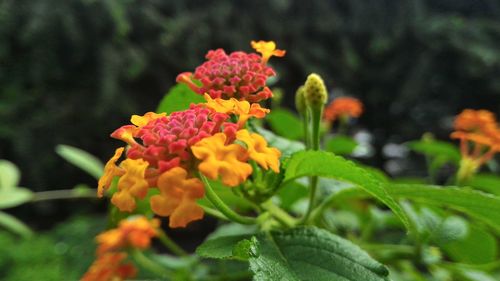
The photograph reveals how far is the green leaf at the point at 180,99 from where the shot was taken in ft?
1.27

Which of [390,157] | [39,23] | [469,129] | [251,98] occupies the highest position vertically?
[390,157]

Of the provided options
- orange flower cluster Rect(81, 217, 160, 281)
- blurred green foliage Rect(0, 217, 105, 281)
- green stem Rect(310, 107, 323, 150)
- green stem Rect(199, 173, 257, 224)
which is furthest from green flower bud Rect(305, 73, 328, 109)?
blurred green foliage Rect(0, 217, 105, 281)

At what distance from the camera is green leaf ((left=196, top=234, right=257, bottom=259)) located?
10.5 inches

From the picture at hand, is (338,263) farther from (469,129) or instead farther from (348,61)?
(348,61)

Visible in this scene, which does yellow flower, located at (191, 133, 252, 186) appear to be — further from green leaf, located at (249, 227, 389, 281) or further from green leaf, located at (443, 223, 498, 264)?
green leaf, located at (443, 223, 498, 264)

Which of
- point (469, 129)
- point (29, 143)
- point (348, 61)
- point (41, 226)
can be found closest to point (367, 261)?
point (469, 129)

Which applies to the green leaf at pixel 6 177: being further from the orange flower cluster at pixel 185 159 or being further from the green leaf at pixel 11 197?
the orange flower cluster at pixel 185 159

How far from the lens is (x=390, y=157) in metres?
2.34

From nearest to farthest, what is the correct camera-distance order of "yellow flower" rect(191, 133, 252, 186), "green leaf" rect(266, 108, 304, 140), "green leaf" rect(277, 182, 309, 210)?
"yellow flower" rect(191, 133, 252, 186) < "green leaf" rect(277, 182, 309, 210) < "green leaf" rect(266, 108, 304, 140)

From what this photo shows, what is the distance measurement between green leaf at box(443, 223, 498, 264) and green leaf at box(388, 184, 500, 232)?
17 centimetres

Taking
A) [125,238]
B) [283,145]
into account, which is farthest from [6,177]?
[283,145]

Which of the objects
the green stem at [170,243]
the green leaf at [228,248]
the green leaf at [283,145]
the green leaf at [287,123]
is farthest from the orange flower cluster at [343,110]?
the green leaf at [228,248]

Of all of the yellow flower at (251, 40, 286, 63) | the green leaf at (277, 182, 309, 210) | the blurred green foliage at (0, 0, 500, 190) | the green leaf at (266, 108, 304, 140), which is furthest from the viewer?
the blurred green foliage at (0, 0, 500, 190)

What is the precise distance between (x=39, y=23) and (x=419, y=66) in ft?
5.18
